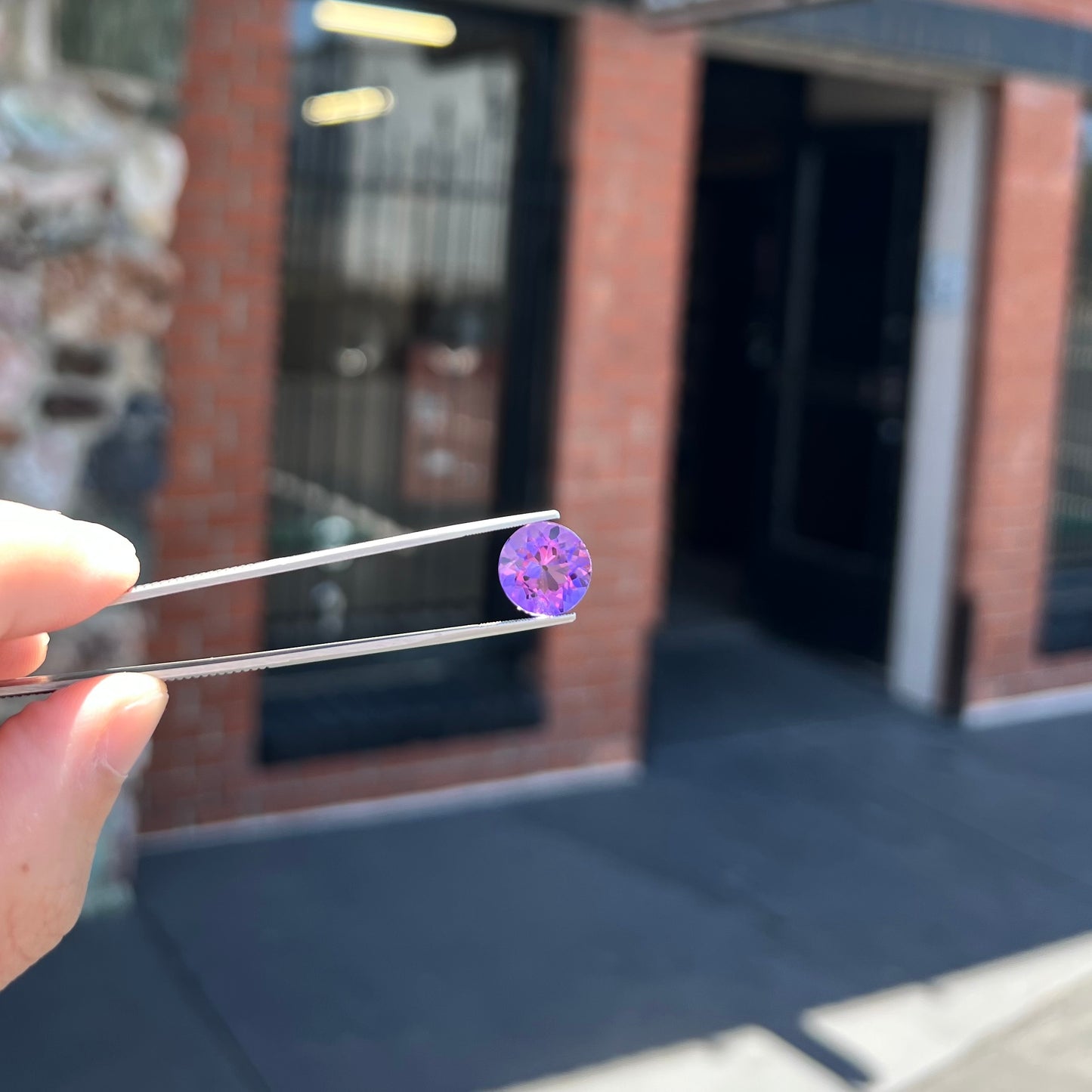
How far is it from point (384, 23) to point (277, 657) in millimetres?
4427

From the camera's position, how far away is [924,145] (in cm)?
680

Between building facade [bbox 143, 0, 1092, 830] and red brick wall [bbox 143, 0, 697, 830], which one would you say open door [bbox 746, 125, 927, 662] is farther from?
red brick wall [bbox 143, 0, 697, 830]

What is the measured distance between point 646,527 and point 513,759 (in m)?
1.04

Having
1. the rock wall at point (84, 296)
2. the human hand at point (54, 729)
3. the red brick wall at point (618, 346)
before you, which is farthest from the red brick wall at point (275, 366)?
the human hand at point (54, 729)

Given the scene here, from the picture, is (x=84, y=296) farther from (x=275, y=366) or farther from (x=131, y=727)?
(x=131, y=727)

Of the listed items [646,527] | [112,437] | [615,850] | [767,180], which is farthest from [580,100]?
[767,180]

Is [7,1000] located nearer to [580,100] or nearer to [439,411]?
[439,411]

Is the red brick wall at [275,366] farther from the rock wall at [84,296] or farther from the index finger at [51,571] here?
the index finger at [51,571]

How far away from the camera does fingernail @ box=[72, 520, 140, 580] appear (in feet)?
2.56

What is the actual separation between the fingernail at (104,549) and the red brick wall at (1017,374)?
6.17 metres

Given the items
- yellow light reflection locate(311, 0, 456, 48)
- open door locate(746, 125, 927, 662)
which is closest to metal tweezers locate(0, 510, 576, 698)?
yellow light reflection locate(311, 0, 456, 48)

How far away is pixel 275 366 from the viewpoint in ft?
15.9

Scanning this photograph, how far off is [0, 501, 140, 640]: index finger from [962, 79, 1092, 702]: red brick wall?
6.19 meters

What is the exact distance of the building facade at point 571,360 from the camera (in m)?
4.61
